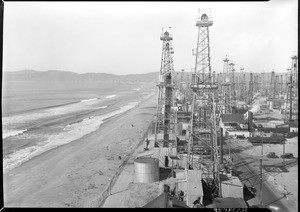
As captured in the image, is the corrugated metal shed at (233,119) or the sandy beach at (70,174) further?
the corrugated metal shed at (233,119)

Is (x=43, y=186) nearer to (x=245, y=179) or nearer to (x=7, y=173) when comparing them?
(x=7, y=173)

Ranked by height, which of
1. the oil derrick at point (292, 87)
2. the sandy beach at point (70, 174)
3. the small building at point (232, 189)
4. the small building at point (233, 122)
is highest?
the oil derrick at point (292, 87)

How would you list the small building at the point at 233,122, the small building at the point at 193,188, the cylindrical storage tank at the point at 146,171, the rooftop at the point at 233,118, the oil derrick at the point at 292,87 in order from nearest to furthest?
the small building at the point at 193,188
the cylindrical storage tank at the point at 146,171
the small building at the point at 233,122
the rooftop at the point at 233,118
the oil derrick at the point at 292,87

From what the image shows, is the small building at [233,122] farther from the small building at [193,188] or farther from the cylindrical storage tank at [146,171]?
the small building at [193,188]

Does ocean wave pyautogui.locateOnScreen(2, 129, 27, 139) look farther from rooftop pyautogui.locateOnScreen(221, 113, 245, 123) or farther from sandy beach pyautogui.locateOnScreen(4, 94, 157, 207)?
rooftop pyautogui.locateOnScreen(221, 113, 245, 123)

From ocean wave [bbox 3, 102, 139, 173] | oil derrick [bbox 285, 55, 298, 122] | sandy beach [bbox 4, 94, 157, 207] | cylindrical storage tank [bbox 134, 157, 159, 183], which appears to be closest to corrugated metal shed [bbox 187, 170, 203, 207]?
cylindrical storage tank [bbox 134, 157, 159, 183]

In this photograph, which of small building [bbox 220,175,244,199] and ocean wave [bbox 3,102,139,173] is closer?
small building [bbox 220,175,244,199]

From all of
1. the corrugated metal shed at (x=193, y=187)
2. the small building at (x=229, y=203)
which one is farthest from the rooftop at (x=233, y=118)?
the small building at (x=229, y=203)
